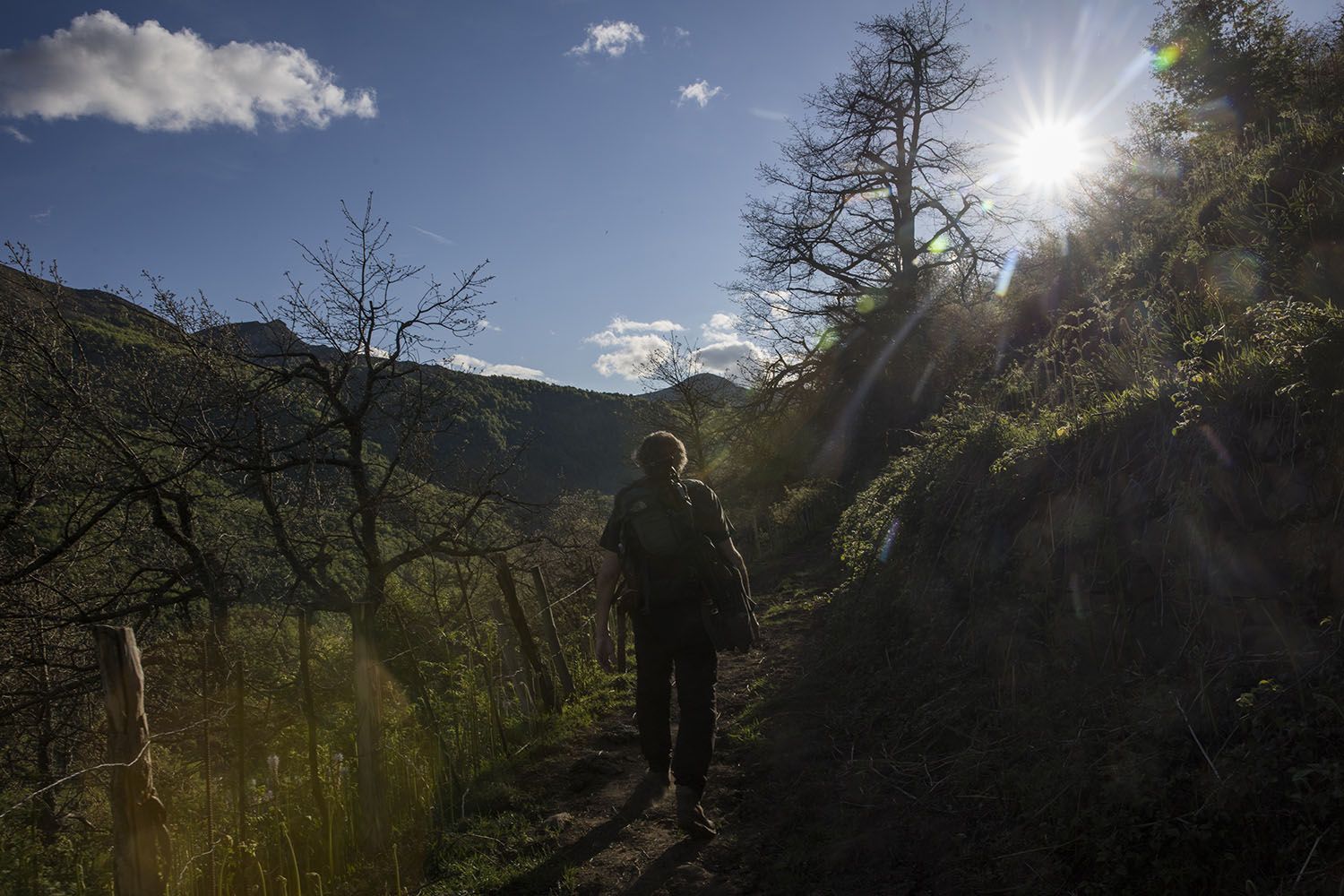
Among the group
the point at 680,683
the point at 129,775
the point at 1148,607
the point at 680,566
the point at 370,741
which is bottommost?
the point at 370,741

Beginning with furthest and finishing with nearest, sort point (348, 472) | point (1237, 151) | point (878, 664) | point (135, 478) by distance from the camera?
point (1237, 151) → point (348, 472) → point (135, 478) → point (878, 664)

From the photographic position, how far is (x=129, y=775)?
2588 millimetres

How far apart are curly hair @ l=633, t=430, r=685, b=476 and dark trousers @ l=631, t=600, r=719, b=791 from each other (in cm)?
77

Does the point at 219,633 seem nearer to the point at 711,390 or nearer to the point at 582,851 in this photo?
the point at 582,851

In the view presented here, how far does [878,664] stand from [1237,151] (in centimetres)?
887

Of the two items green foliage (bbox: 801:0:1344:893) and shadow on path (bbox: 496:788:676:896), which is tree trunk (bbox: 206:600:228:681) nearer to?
shadow on path (bbox: 496:788:676:896)

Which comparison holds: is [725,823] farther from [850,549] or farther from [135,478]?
[135,478]

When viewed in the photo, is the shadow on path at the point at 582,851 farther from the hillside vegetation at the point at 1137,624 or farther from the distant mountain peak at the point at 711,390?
the distant mountain peak at the point at 711,390

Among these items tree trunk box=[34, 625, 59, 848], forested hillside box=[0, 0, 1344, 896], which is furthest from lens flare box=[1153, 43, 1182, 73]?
tree trunk box=[34, 625, 59, 848]

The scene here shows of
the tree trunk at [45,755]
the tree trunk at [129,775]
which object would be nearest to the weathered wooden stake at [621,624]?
the tree trunk at [129,775]

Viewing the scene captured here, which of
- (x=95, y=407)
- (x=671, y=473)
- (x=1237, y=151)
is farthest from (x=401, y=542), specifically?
(x=1237, y=151)

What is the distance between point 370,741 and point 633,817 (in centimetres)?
156

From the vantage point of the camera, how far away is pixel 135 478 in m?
6.07

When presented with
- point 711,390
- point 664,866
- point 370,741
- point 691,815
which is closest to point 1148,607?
point 691,815
